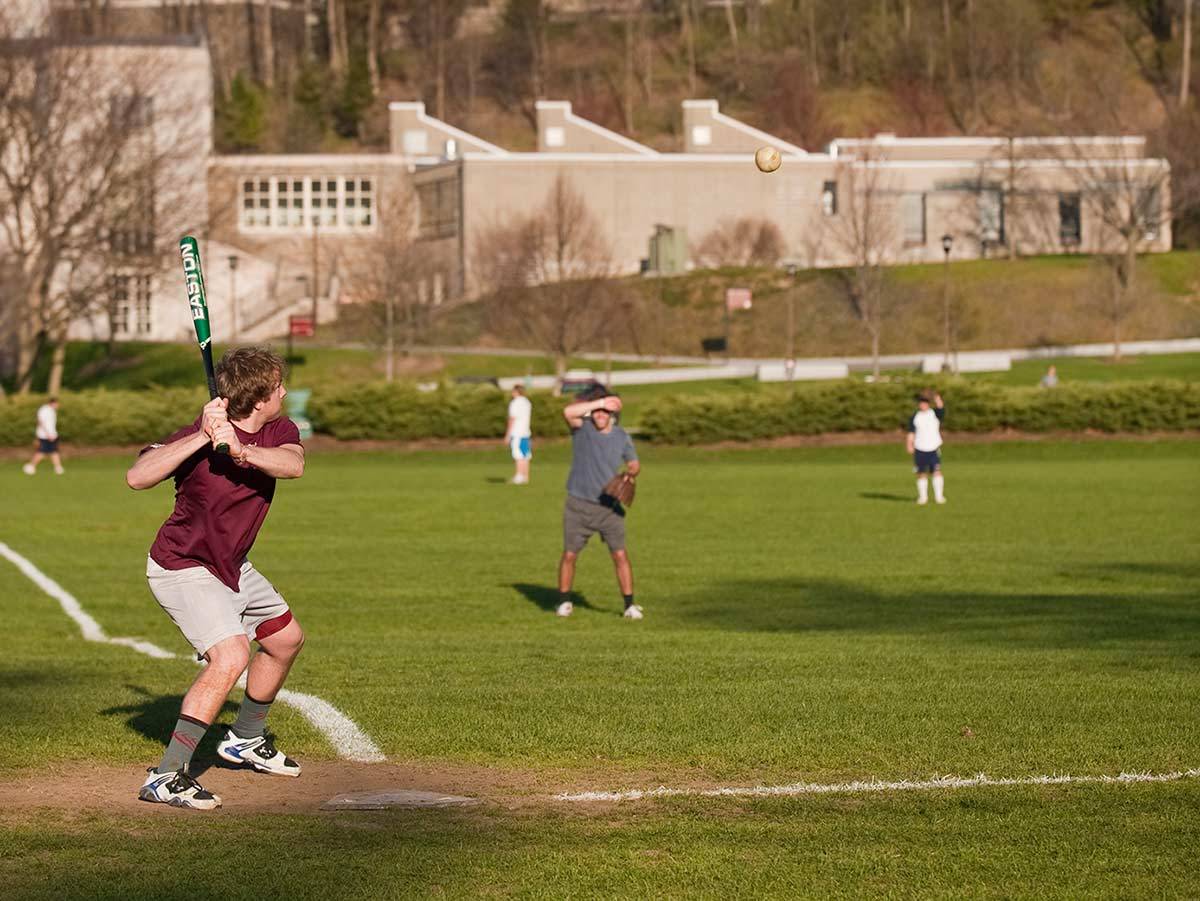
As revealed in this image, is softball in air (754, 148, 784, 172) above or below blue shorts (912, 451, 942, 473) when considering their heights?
above

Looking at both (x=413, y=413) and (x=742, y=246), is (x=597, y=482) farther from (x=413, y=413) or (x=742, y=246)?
(x=742, y=246)

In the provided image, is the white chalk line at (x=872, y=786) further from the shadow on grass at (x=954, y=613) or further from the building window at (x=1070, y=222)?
the building window at (x=1070, y=222)

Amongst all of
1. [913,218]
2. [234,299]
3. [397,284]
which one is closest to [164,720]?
[397,284]

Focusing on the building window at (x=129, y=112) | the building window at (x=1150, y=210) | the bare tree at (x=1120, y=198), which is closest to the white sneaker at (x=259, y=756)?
the building window at (x=129, y=112)

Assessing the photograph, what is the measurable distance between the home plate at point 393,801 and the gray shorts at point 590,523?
28.6ft

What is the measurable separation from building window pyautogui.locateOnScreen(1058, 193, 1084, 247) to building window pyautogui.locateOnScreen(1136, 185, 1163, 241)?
402cm

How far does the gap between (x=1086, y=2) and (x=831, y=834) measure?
493 ft

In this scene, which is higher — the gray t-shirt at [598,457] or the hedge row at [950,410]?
the gray t-shirt at [598,457]

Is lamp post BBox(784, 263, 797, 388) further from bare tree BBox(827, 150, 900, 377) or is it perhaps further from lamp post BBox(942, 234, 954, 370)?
lamp post BBox(942, 234, 954, 370)

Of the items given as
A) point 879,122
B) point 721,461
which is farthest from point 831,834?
point 879,122

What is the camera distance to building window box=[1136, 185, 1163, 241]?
92.7 metres

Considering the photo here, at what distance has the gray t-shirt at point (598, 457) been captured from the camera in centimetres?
1680

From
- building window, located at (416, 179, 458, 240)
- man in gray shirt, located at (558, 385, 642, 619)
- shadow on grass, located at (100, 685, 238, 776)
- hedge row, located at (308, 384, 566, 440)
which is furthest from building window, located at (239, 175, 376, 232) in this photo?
shadow on grass, located at (100, 685, 238, 776)

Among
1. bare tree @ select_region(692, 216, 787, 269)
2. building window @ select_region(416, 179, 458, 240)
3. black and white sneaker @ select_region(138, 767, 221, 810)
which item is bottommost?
black and white sneaker @ select_region(138, 767, 221, 810)
